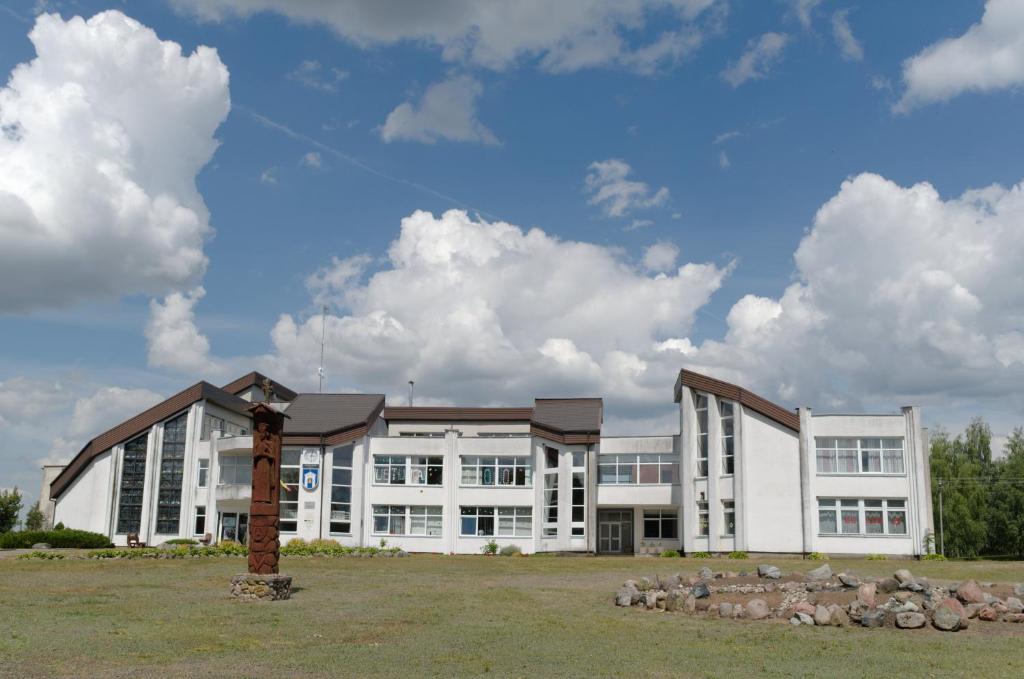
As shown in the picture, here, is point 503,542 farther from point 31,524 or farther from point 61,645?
point 31,524

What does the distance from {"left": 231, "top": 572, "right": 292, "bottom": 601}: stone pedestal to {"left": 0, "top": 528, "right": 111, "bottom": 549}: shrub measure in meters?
29.0

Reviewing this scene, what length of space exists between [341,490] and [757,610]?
113 ft

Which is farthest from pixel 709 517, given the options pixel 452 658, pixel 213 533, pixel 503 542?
pixel 452 658

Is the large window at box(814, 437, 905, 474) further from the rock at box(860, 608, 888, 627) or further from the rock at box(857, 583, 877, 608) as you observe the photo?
the rock at box(860, 608, 888, 627)

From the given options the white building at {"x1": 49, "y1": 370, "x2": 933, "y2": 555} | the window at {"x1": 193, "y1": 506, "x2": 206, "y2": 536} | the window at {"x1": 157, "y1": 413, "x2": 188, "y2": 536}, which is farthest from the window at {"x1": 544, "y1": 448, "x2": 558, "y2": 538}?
the window at {"x1": 157, "y1": 413, "x2": 188, "y2": 536}

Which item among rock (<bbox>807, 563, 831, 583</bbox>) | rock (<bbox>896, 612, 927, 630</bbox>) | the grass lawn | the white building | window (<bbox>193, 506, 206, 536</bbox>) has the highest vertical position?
the white building

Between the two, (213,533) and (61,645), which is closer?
(61,645)

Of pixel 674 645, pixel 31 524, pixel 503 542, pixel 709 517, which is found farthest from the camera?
pixel 31 524

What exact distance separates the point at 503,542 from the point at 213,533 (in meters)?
16.1

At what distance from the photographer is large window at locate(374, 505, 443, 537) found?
51031 mm

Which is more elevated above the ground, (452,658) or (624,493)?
(624,493)

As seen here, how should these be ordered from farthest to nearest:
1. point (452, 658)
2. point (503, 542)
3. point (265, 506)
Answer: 1. point (503, 542)
2. point (265, 506)
3. point (452, 658)

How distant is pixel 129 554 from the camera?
3778 cm

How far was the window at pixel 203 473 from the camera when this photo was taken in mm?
51188
